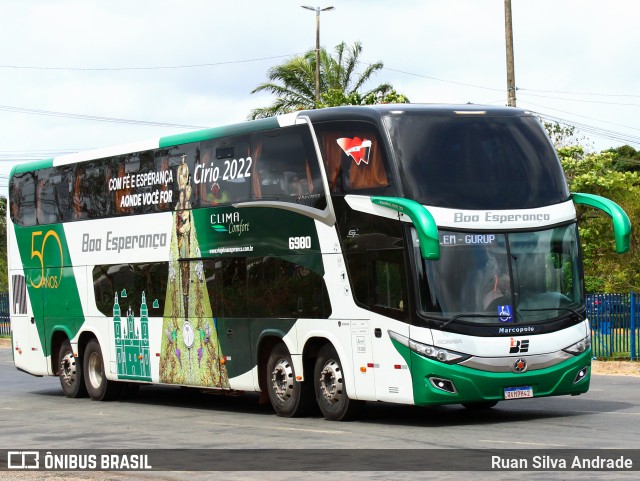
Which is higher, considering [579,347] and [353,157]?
[353,157]

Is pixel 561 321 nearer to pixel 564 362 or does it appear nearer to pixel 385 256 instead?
pixel 564 362

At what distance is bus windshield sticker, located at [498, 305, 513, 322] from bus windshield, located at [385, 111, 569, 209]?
49.5 inches

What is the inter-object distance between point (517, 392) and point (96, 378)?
957cm

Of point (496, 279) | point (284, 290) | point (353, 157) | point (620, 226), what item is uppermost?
point (353, 157)

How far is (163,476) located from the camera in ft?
42.0

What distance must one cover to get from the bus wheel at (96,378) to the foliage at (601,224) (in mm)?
19189

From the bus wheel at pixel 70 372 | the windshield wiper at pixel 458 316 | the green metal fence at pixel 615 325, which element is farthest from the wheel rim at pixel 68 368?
the green metal fence at pixel 615 325

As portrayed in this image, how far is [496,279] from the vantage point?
16859 millimetres

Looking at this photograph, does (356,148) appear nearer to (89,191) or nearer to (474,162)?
(474,162)

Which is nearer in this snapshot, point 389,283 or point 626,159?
point 389,283

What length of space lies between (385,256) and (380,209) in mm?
590

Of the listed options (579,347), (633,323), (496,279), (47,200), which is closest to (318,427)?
(496,279)

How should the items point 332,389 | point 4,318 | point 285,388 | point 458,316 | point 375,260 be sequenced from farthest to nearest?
point 4,318
point 285,388
point 332,389
point 375,260
point 458,316

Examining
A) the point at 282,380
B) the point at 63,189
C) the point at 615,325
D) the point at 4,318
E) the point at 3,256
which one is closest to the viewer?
the point at 282,380
